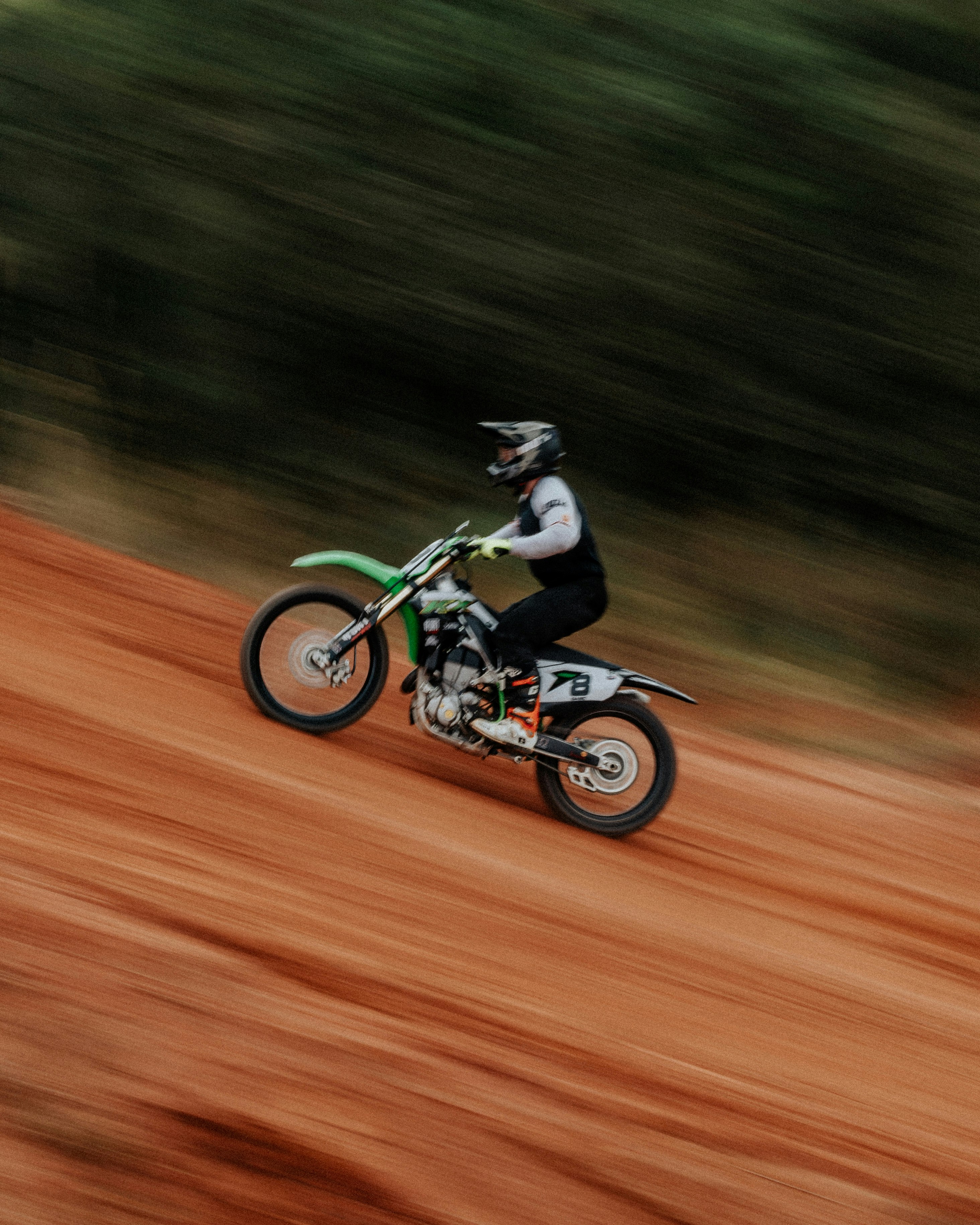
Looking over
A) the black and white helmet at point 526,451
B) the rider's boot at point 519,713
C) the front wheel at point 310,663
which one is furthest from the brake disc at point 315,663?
the black and white helmet at point 526,451

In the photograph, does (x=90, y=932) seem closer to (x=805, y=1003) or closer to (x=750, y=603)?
(x=805, y=1003)

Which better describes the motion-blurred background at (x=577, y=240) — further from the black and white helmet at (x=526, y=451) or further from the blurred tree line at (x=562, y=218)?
the black and white helmet at (x=526, y=451)

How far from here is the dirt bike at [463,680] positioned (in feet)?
21.5

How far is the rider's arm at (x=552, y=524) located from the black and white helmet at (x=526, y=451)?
10 cm

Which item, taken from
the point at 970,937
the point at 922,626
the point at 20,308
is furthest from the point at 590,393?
the point at 970,937

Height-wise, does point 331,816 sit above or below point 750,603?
below

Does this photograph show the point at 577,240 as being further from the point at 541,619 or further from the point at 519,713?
the point at 519,713

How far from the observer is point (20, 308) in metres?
12.9

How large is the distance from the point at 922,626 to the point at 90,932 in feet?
29.3

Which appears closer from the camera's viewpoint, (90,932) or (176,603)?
(90,932)

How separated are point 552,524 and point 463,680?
94 centimetres

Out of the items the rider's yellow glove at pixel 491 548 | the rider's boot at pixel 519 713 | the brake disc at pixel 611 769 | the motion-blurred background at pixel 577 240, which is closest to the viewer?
the rider's yellow glove at pixel 491 548

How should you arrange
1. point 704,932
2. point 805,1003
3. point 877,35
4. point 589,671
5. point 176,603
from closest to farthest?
point 805,1003
point 704,932
point 589,671
point 176,603
point 877,35

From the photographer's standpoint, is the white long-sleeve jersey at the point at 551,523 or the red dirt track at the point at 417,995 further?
the white long-sleeve jersey at the point at 551,523
